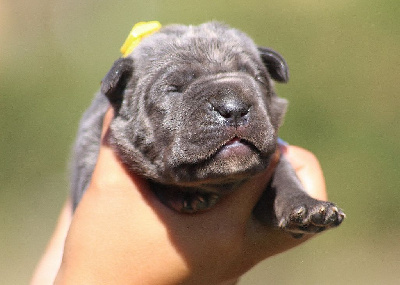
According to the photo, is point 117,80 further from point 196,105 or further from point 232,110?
point 232,110

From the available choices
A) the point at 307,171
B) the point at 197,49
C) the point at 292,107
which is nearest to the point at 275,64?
the point at 197,49

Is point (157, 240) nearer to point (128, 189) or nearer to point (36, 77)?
point (128, 189)

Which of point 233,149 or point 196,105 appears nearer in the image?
point 233,149

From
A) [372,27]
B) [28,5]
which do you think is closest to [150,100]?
[372,27]

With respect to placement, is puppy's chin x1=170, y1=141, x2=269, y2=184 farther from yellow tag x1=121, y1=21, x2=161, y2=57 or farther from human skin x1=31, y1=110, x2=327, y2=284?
yellow tag x1=121, y1=21, x2=161, y2=57

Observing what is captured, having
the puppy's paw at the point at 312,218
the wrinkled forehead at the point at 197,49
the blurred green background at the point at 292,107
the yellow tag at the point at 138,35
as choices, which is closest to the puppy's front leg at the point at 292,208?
the puppy's paw at the point at 312,218

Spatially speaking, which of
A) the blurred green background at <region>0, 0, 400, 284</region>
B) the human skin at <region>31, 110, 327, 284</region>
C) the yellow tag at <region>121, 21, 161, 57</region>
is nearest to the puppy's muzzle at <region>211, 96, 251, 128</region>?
the human skin at <region>31, 110, 327, 284</region>

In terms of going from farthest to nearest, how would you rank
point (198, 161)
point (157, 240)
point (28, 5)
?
point (28, 5) < point (157, 240) < point (198, 161)
